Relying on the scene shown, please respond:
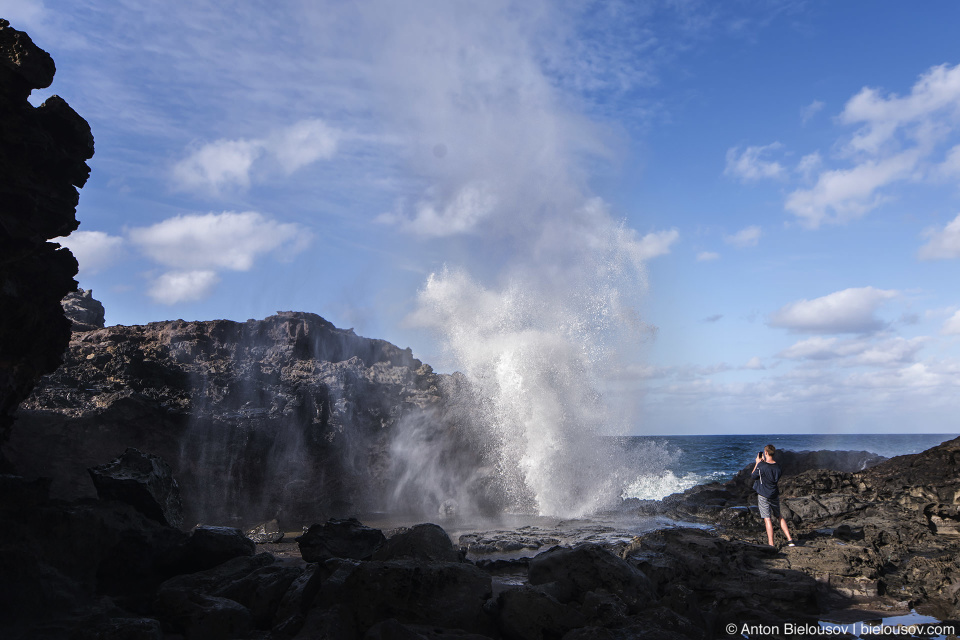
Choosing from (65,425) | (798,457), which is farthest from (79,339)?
(798,457)

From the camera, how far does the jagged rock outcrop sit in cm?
1286

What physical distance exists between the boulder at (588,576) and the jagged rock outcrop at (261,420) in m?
9.30

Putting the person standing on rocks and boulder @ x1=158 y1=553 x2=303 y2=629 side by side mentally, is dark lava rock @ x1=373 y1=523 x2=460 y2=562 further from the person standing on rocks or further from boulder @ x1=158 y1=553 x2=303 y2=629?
the person standing on rocks

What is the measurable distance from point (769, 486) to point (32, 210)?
11173 mm

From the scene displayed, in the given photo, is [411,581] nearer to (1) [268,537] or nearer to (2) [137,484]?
(2) [137,484]

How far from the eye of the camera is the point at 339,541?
→ 8.16 m

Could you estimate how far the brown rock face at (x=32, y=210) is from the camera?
6.75 m

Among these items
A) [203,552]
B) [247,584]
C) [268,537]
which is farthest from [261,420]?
[247,584]

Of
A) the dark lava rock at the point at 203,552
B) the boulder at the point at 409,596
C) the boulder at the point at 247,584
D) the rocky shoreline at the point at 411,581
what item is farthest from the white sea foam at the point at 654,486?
the boulder at the point at 409,596

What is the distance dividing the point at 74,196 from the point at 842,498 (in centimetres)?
1476

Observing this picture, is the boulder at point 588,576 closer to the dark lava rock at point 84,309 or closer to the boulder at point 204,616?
the boulder at point 204,616

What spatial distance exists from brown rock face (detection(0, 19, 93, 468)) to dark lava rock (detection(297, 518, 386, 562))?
14.6 feet

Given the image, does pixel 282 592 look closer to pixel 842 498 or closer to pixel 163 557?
pixel 163 557

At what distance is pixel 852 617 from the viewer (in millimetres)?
5902
